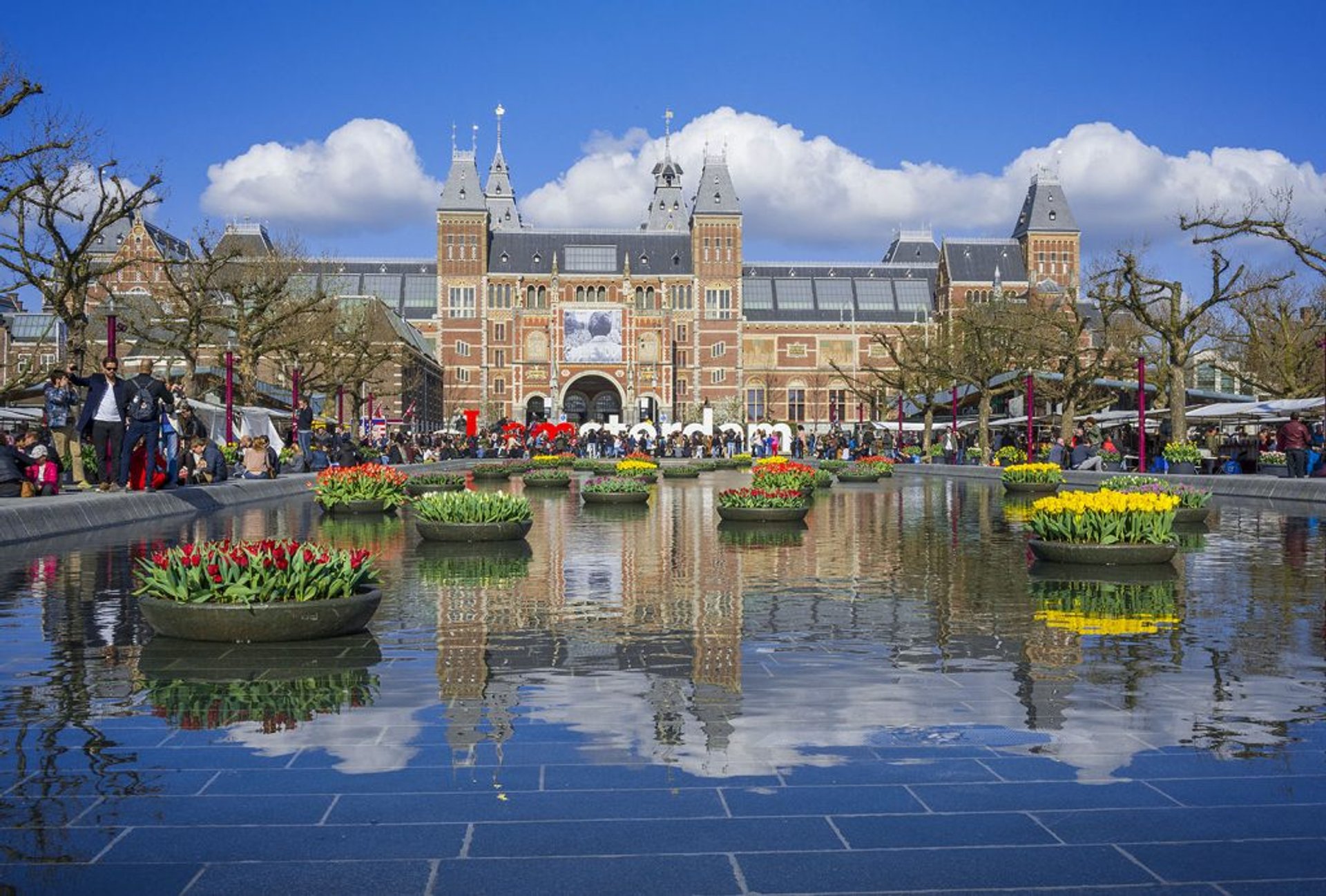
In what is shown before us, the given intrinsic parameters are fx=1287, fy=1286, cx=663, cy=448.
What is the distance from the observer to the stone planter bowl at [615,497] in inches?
774

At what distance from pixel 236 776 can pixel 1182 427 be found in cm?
3083

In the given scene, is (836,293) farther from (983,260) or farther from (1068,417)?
(1068,417)

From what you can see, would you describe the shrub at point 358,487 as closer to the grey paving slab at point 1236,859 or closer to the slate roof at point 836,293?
the grey paving slab at point 1236,859

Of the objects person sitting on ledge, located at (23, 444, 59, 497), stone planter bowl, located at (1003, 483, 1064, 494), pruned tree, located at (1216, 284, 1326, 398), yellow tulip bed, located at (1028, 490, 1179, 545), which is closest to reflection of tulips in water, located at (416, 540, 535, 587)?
yellow tulip bed, located at (1028, 490, 1179, 545)

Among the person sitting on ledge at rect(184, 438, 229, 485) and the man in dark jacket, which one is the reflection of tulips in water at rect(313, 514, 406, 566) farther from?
the person sitting on ledge at rect(184, 438, 229, 485)

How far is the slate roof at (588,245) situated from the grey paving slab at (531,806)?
94917 mm

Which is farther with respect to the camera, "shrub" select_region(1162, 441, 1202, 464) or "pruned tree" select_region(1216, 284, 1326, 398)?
"pruned tree" select_region(1216, 284, 1326, 398)

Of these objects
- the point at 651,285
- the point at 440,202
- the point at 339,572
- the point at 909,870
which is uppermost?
the point at 440,202

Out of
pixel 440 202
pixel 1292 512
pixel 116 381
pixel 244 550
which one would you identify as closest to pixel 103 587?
pixel 244 550

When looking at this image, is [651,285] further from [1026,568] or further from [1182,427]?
[1026,568]

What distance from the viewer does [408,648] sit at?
6559 mm

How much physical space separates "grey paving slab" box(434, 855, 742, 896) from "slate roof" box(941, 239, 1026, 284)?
9645 cm

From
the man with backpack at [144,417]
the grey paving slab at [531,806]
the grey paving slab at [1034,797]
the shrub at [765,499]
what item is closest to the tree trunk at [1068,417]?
the shrub at [765,499]

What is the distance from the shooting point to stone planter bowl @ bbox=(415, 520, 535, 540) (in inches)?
489
